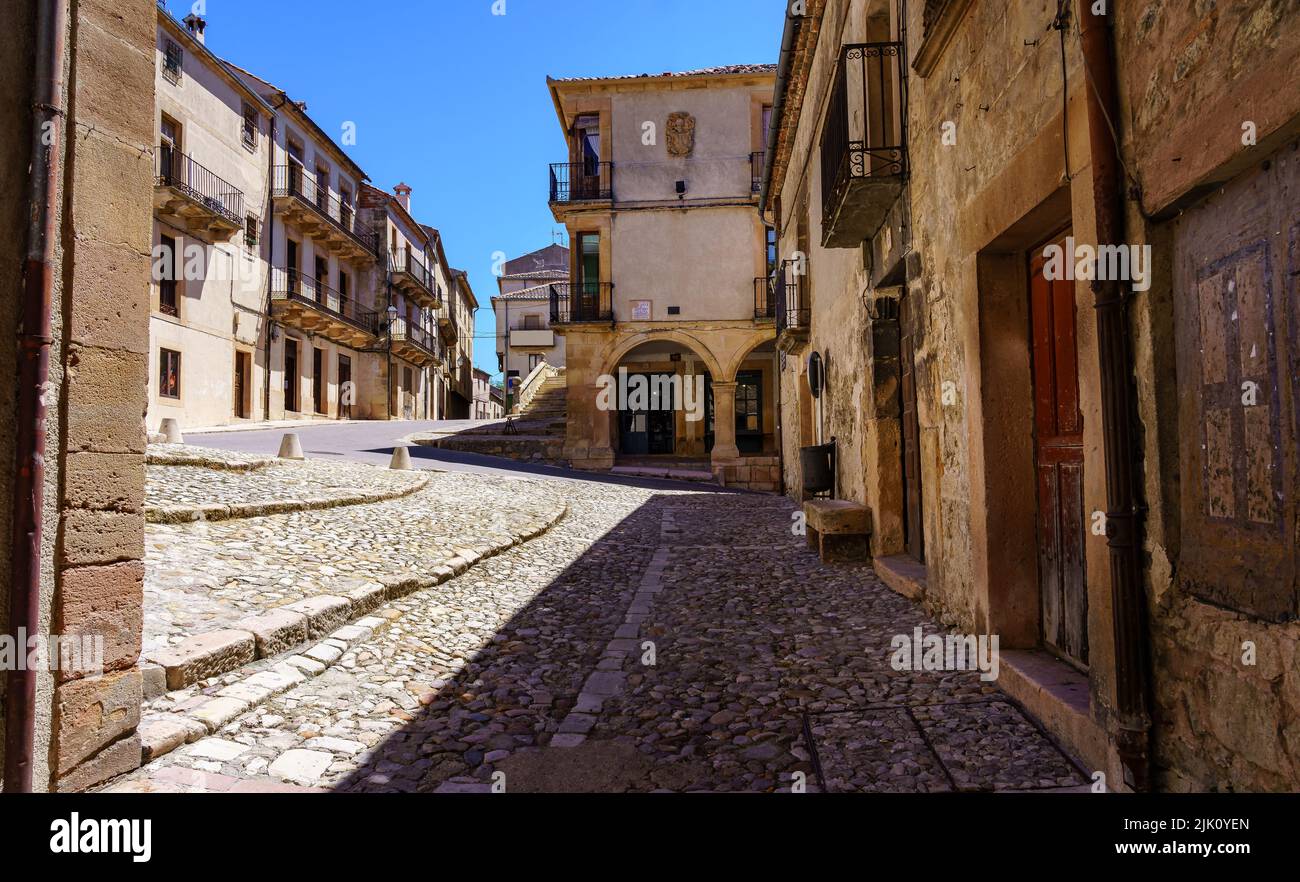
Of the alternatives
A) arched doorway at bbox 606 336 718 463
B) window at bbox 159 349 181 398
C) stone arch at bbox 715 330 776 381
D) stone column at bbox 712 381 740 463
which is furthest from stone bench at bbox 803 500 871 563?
window at bbox 159 349 181 398

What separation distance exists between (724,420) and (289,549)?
15.5 meters

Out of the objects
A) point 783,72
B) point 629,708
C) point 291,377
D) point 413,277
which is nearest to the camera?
point 629,708

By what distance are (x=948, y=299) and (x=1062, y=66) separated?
1791mm

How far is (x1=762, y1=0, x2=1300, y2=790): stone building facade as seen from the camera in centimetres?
203

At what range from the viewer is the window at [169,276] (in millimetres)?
21234

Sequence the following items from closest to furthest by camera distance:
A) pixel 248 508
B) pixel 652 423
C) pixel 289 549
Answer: pixel 289 549 < pixel 248 508 < pixel 652 423

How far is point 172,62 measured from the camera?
2131cm

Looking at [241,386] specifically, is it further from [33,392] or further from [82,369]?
[33,392]

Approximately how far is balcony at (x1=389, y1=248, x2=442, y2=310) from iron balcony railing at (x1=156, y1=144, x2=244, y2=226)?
398 inches

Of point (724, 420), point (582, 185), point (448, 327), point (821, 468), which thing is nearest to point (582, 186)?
point (582, 185)

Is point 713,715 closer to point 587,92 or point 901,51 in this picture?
point 901,51
